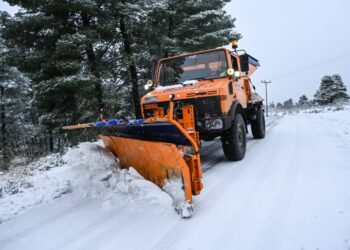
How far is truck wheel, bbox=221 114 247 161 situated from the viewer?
4.86 m

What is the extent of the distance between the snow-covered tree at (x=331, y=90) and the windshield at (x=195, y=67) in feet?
126

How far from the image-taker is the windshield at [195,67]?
17.2 ft

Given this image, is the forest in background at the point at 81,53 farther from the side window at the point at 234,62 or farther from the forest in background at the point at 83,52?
the side window at the point at 234,62

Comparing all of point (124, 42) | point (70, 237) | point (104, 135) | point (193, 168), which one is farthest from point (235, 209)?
point (124, 42)

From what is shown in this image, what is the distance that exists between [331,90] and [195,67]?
131 ft

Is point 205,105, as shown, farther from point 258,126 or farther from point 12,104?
point 12,104

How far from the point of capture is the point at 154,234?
2551 mm

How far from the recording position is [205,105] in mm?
4594

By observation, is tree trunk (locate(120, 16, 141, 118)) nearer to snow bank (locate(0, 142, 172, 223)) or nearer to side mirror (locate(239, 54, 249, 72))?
side mirror (locate(239, 54, 249, 72))

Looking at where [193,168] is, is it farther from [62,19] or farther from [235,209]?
[62,19]

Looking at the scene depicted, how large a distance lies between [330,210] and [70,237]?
271 cm

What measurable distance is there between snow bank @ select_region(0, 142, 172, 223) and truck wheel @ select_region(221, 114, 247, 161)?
2047 millimetres

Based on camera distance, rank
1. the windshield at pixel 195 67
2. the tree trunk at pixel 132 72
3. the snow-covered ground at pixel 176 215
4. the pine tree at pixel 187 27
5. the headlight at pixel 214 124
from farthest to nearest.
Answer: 1. the pine tree at pixel 187 27
2. the tree trunk at pixel 132 72
3. the windshield at pixel 195 67
4. the headlight at pixel 214 124
5. the snow-covered ground at pixel 176 215

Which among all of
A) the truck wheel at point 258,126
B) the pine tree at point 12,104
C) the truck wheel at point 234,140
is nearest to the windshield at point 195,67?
the truck wheel at point 234,140
